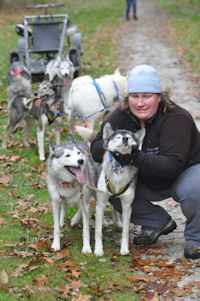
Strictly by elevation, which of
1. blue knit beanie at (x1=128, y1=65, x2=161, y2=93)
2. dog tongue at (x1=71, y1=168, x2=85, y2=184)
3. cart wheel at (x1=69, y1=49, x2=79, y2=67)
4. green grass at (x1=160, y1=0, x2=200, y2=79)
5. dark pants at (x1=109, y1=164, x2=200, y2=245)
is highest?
blue knit beanie at (x1=128, y1=65, x2=161, y2=93)

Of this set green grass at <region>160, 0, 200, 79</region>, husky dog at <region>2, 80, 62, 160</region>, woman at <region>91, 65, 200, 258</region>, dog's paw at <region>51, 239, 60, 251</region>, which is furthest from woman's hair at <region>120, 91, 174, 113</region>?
green grass at <region>160, 0, 200, 79</region>

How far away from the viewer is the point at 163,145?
3.78 meters

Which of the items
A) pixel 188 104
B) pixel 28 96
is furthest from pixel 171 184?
pixel 188 104

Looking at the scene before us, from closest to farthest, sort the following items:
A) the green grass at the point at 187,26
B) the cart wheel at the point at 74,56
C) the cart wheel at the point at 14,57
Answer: the cart wheel at the point at 74,56, the cart wheel at the point at 14,57, the green grass at the point at 187,26

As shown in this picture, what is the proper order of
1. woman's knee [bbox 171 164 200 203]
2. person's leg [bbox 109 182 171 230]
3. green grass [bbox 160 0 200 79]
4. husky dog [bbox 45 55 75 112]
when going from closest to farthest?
woman's knee [bbox 171 164 200 203], person's leg [bbox 109 182 171 230], husky dog [bbox 45 55 75 112], green grass [bbox 160 0 200 79]

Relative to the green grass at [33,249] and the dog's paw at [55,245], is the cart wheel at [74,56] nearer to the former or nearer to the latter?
the green grass at [33,249]

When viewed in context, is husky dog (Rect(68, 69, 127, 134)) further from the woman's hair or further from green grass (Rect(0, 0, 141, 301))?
the woman's hair

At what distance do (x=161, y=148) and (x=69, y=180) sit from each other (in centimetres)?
90

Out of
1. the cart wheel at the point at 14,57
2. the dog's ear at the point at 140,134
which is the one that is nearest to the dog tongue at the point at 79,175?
the dog's ear at the point at 140,134

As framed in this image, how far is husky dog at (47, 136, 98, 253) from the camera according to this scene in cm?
385

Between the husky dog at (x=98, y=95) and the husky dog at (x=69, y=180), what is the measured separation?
1876 mm

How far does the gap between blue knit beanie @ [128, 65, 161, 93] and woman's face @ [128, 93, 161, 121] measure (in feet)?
0.19

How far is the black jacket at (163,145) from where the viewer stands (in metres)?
3.68

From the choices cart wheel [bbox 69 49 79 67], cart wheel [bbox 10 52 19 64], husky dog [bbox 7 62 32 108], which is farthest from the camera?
cart wheel [bbox 10 52 19 64]
